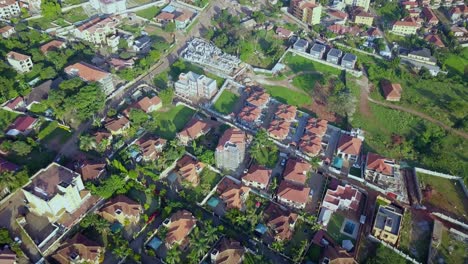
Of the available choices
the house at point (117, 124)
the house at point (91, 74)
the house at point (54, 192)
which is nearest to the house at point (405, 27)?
the house at point (91, 74)

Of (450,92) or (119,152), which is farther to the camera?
(450,92)

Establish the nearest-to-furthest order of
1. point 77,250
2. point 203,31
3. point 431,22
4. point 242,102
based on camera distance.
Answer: point 77,250 → point 242,102 → point 203,31 → point 431,22

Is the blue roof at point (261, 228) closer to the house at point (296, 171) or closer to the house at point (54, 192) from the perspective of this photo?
the house at point (296, 171)

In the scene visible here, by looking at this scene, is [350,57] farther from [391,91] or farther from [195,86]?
[195,86]

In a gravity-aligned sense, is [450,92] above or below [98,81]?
below

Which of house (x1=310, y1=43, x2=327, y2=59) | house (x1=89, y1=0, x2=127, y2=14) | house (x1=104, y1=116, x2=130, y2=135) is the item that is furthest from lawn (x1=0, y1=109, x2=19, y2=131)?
house (x1=310, y1=43, x2=327, y2=59)

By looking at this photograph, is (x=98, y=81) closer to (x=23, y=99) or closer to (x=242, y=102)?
(x=23, y=99)

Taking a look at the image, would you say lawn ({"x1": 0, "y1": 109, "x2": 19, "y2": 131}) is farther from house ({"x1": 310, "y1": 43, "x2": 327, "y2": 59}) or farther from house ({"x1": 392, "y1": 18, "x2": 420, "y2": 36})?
house ({"x1": 392, "y1": 18, "x2": 420, "y2": 36})

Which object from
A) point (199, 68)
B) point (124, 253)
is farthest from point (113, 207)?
point (199, 68)
